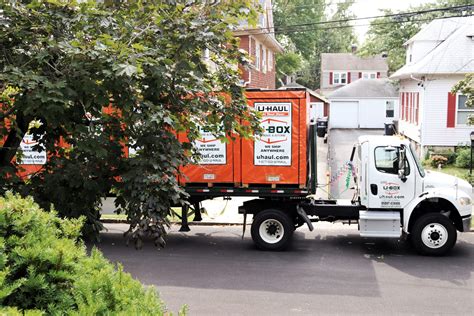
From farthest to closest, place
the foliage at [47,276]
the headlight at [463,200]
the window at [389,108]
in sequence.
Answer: the window at [389,108]
the headlight at [463,200]
the foliage at [47,276]

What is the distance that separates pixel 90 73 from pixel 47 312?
2698 millimetres

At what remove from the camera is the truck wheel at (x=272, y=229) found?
13164mm

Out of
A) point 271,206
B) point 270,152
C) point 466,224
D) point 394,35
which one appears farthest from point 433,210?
point 394,35

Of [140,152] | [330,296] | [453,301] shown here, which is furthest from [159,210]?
[453,301]

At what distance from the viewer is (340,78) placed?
2751 inches

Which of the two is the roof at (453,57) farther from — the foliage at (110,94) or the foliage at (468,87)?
the foliage at (110,94)

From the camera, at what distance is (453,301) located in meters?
9.96

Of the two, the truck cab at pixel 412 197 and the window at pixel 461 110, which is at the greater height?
the window at pixel 461 110

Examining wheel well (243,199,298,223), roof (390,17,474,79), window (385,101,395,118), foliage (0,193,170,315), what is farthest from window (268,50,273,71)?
foliage (0,193,170,315)

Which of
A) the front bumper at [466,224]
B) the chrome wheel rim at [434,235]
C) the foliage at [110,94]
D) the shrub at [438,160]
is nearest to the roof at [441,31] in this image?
the shrub at [438,160]

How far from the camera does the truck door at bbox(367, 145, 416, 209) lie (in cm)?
1277

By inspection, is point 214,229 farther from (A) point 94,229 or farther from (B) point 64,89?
(B) point 64,89

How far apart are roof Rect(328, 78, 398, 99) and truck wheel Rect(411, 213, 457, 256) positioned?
38.8 metres

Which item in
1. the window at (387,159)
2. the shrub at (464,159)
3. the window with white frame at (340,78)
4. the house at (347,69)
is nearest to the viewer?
the window at (387,159)
